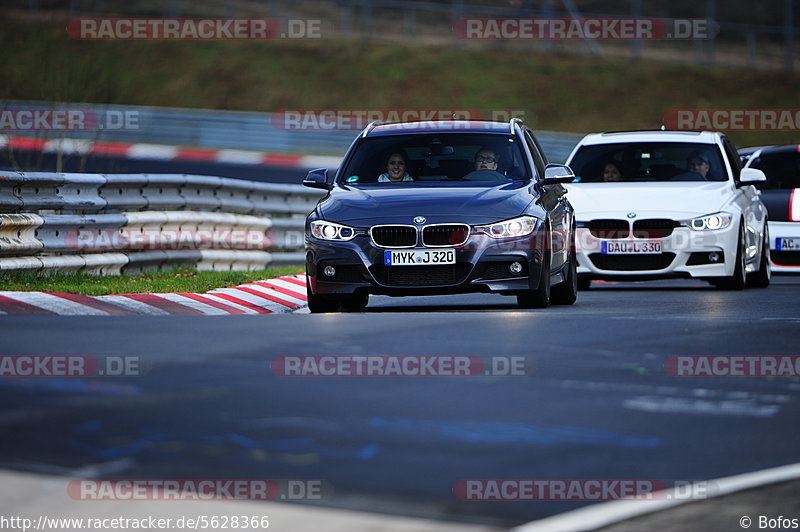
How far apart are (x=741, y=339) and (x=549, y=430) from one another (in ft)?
12.8

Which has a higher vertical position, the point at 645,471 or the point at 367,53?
the point at 367,53

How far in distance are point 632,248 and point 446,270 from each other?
12.5ft

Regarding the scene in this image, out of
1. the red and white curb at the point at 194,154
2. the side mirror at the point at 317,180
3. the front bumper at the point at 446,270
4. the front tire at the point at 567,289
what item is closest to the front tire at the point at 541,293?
the front bumper at the point at 446,270

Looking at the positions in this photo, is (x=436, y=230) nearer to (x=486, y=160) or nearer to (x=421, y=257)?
(x=421, y=257)

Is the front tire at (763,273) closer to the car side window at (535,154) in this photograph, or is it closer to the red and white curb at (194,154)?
the car side window at (535,154)

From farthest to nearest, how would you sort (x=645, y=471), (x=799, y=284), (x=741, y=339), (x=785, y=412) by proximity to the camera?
(x=799, y=284), (x=741, y=339), (x=785, y=412), (x=645, y=471)

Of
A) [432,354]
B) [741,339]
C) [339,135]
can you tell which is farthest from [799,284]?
[339,135]

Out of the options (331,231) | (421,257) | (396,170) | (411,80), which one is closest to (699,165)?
(396,170)

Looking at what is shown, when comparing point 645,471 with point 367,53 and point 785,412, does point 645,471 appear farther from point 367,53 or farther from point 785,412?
point 367,53

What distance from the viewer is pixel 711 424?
7.14 m

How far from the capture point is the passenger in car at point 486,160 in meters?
14.0

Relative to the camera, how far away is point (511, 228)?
1288cm

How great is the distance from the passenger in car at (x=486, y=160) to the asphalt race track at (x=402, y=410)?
291 centimetres

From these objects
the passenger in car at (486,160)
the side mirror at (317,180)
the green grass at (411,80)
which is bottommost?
the side mirror at (317,180)
